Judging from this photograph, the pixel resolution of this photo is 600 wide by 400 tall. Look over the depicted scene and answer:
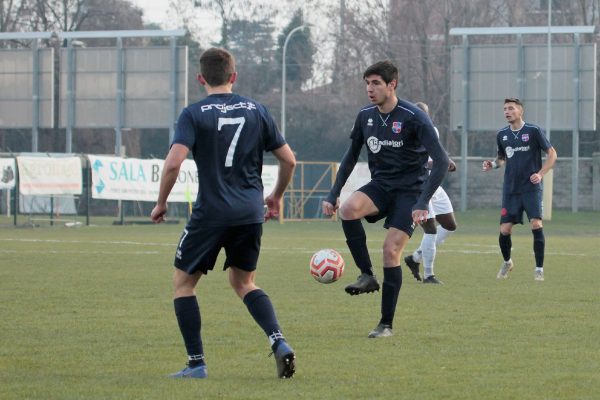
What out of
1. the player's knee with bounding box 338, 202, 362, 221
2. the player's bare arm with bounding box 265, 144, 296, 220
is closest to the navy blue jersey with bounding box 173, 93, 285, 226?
the player's bare arm with bounding box 265, 144, 296, 220

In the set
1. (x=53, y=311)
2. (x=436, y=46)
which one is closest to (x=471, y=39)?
(x=436, y=46)

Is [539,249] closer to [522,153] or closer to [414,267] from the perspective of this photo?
[522,153]

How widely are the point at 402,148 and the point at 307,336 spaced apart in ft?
5.02

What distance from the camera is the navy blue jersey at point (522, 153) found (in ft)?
47.5

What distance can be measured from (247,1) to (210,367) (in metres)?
58.0

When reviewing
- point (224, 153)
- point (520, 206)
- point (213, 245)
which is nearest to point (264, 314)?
point (213, 245)

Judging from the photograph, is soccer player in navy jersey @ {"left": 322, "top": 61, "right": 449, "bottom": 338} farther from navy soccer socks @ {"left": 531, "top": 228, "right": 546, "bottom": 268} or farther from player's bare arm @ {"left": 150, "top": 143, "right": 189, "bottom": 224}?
navy soccer socks @ {"left": 531, "top": 228, "right": 546, "bottom": 268}

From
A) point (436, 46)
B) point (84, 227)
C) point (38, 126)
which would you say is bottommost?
point (84, 227)

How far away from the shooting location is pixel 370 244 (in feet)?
75.3

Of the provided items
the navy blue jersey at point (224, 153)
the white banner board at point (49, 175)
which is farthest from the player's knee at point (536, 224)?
the white banner board at point (49, 175)

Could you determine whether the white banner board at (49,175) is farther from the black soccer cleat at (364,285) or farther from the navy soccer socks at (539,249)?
the black soccer cleat at (364,285)

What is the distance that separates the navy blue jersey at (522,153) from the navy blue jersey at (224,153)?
799 centimetres

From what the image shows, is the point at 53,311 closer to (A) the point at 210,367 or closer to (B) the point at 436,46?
(A) the point at 210,367

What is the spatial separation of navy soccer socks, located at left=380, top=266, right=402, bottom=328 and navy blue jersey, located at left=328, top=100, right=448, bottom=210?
0.52 meters
